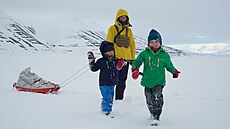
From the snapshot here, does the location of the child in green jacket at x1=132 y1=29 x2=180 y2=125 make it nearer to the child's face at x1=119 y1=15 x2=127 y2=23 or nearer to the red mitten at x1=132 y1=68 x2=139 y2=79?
→ the red mitten at x1=132 y1=68 x2=139 y2=79

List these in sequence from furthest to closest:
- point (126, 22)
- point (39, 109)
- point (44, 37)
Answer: point (44, 37) → point (126, 22) → point (39, 109)

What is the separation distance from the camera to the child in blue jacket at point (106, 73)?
3811mm

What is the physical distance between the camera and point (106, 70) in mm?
3832

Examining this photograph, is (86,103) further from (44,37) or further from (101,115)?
(44,37)

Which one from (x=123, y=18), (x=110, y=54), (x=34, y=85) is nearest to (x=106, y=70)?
(x=110, y=54)

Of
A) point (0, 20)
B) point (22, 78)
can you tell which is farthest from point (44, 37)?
point (22, 78)

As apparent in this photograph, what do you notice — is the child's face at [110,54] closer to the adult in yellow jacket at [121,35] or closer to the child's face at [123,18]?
the adult in yellow jacket at [121,35]

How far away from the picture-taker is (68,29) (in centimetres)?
16438

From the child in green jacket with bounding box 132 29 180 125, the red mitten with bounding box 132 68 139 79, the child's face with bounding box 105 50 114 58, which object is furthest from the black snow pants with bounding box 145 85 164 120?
the child's face with bounding box 105 50 114 58

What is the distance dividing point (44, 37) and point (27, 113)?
142 meters

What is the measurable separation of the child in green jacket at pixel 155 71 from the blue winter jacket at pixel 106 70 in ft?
1.87

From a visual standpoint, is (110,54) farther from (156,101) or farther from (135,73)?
(156,101)

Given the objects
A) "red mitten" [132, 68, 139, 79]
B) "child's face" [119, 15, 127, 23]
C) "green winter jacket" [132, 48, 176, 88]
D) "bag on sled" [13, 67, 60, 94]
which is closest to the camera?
"red mitten" [132, 68, 139, 79]

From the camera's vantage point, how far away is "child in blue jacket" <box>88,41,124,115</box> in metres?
3.81
